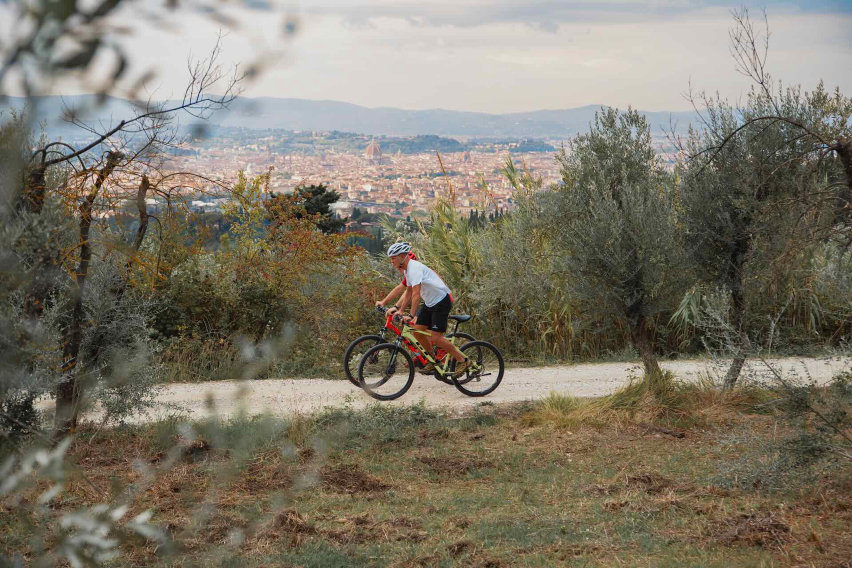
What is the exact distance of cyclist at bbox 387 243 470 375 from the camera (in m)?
8.89

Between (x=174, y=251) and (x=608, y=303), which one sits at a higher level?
(x=174, y=251)

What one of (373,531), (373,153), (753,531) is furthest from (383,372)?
(373,153)

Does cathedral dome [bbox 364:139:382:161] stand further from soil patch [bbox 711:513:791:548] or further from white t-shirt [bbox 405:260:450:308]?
soil patch [bbox 711:513:791:548]

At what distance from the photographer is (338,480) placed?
20.5 feet

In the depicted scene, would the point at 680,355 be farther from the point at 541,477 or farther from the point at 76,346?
the point at 76,346

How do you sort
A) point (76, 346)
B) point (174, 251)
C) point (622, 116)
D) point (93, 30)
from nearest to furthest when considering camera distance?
1. point (93, 30)
2. point (76, 346)
3. point (622, 116)
4. point (174, 251)

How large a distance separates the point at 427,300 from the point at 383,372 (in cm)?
107

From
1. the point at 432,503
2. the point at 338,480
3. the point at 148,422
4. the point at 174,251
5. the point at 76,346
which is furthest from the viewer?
the point at 174,251

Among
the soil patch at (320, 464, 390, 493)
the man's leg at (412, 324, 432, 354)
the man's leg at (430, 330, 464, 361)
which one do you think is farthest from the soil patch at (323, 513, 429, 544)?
the man's leg at (412, 324, 432, 354)

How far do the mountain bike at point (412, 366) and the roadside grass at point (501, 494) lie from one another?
96 cm

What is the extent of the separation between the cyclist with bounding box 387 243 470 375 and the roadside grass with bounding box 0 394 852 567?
1.06 meters

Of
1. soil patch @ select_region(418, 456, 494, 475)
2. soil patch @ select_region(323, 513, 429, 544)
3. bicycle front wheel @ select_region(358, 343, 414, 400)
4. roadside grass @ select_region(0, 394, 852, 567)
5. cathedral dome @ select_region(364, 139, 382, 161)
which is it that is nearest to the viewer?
roadside grass @ select_region(0, 394, 852, 567)

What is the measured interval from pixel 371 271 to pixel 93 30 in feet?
39.9

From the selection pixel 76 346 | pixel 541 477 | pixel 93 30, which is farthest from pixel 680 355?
pixel 93 30
